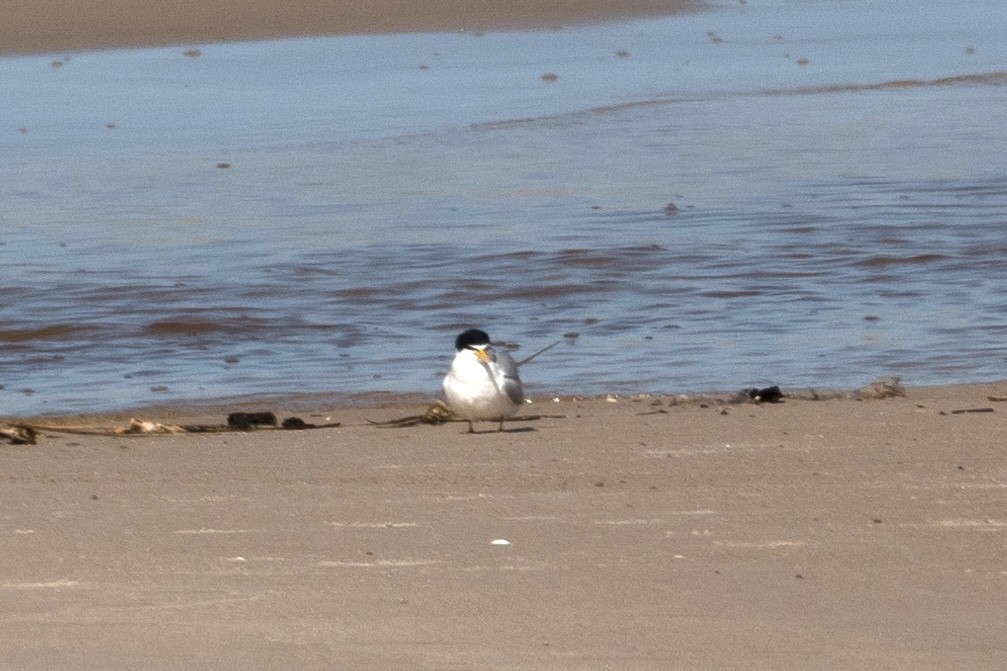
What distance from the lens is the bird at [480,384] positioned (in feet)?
19.2

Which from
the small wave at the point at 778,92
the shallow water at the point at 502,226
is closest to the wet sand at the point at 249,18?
the shallow water at the point at 502,226

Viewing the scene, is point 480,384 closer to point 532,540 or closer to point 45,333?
point 532,540

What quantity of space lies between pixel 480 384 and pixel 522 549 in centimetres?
165

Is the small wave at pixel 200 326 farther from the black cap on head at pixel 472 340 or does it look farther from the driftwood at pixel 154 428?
the black cap on head at pixel 472 340

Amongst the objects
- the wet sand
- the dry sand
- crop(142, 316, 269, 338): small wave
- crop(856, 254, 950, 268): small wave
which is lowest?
the dry sand

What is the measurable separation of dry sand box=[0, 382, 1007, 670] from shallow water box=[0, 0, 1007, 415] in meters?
1.87

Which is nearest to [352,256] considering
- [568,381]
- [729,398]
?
[568,381]

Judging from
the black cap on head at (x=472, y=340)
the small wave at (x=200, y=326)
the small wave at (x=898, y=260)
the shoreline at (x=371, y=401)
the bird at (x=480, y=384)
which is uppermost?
the small wave at (x=898, y=260)

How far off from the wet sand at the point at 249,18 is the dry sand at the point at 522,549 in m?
15.8

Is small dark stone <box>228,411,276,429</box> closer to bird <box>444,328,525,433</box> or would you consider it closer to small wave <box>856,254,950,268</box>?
bird <box>444,328,525,433</box>

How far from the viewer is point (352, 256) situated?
987 centimetres

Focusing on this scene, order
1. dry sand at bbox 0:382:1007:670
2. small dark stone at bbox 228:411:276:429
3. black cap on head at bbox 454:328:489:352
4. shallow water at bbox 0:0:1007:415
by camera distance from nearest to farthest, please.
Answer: dry sand at bbox 0:382:1007:670, black cap on head at bbox 454:328:489:352, small dark stone at bbox 228:411:276:429, shallow water at bbox 0:0:1007:415

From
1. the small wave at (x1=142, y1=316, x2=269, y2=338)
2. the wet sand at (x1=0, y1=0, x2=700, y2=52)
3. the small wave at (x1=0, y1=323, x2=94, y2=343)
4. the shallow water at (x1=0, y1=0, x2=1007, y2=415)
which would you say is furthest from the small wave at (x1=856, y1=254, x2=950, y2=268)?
the wet sand at (x1=0, y1=0, x2=700, y2=52)

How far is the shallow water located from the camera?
7.96 meters
